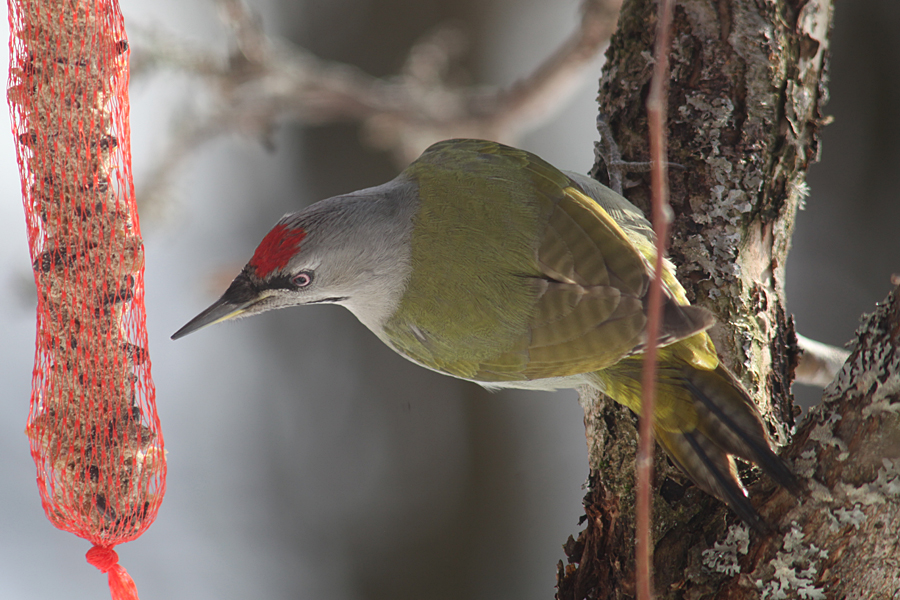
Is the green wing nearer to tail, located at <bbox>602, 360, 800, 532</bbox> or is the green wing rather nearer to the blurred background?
tail, located at <bbox>602, 360, 800, 532</bbox>

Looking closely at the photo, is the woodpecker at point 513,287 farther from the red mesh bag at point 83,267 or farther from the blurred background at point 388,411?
the blurred background at point 388,411

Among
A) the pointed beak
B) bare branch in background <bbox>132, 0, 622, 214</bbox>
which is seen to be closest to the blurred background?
bare branch in background <bbox>132, 0, 622, 214</bbox>

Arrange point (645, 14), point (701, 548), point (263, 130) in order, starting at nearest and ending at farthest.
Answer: point (701, 548) → point (645, 14) → point (263, 130)

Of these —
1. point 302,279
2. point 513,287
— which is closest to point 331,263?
point 302,279

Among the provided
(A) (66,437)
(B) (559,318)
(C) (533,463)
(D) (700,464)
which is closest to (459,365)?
(B) (559,318)

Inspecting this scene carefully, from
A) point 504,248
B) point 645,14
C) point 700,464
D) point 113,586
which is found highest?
point 645,14

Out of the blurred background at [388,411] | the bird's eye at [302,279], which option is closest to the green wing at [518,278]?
the bird's eye at [302,279]

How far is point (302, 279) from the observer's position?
2.29m

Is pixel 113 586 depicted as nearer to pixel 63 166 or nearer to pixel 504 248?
pixel 63 166

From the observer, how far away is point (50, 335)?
210cm

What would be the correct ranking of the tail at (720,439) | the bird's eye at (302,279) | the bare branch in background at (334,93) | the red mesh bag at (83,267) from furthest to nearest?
the bare branch in background at (334,93) < the bird's eye at (302,279) < the red mesh bag at (83,267) < the tail at (720,439)

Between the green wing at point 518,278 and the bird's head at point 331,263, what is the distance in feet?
0.26

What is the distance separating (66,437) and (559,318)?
61.6 inches

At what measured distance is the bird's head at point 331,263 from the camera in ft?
7.30
